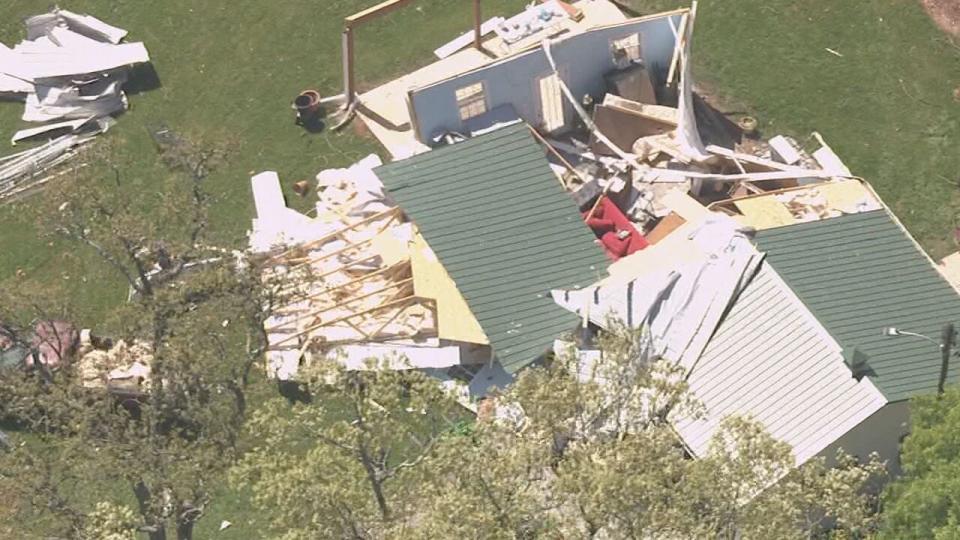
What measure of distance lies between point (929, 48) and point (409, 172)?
14.9 metres

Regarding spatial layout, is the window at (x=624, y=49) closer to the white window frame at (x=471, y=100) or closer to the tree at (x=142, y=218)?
the white window frame at (x=471, y=100)

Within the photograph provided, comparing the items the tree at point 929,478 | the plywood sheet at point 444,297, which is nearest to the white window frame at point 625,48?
the plywood sheet at point 444,297

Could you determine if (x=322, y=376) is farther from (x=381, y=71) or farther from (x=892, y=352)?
(x=381, y=71)

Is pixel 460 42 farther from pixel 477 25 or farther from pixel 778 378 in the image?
pixel 778 378

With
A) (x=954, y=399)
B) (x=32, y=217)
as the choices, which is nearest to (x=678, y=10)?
(x=954, y=399)

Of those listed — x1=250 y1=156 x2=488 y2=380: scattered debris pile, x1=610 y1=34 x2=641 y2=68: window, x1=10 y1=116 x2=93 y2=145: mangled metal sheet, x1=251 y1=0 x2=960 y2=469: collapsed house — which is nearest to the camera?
x1=251 y1=0 x2=960 y2=469: collapsed house

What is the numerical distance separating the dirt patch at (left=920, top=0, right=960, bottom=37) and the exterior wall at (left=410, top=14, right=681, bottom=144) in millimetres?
7861

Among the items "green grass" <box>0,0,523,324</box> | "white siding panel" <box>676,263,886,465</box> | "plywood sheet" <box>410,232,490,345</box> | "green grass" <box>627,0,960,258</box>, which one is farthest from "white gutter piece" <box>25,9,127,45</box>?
"white siding panel" <box>676,263,886,465</box>

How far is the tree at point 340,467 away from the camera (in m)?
20.6

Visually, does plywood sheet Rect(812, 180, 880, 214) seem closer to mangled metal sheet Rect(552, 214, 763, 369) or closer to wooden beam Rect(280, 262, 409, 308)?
mangled metal sheet Rect(552, 214, 763, 369)

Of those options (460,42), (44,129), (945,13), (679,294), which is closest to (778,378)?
(679,294)

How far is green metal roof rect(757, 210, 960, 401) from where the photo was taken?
84.7 ft

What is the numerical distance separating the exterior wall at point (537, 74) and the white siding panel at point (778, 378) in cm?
780

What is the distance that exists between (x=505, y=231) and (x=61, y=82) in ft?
45.1
